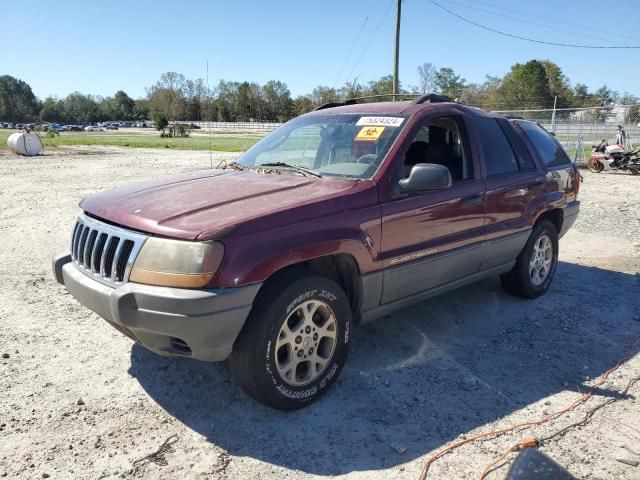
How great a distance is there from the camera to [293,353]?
3.18 meters

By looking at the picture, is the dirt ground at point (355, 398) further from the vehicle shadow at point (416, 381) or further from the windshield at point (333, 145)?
the windshield at point (333, 145)

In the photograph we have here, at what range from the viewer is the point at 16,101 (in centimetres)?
13425

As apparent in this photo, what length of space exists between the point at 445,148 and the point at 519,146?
0.98 m

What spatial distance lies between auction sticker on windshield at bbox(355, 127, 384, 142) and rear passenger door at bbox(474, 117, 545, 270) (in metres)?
1.07

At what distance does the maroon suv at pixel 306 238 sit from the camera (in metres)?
2.79

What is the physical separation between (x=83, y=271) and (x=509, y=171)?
11.8 feet

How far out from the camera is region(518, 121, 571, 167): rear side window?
5.27 meters

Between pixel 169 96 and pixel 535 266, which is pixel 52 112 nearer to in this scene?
pixel 169 96

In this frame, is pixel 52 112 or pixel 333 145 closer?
pixel 333 145

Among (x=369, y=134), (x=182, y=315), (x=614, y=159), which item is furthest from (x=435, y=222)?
(x=614, y=159)

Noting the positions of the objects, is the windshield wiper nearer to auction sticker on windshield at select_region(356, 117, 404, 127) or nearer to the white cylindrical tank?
auction sticker on windshield at select_region(356, 117, 404, 127)

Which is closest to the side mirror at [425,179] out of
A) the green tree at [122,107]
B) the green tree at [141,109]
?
the green tree at [141,109]

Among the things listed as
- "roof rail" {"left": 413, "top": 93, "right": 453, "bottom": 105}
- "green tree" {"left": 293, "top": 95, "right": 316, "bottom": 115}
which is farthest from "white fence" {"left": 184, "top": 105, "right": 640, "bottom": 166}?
"green tree" {"left": 293, "top": 95, "right": 316, "bottom": 115}

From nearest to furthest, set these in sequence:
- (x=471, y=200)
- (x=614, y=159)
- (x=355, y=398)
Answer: (x=355, y=398), (x=471, y=200), (x=614, y=159)
